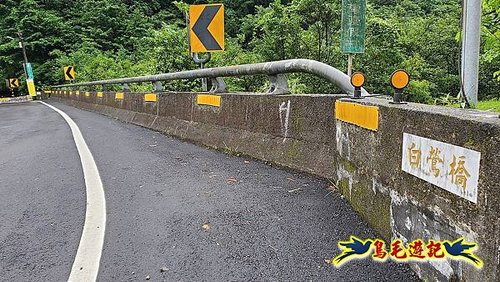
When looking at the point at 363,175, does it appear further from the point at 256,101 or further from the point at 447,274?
the point at 256,101

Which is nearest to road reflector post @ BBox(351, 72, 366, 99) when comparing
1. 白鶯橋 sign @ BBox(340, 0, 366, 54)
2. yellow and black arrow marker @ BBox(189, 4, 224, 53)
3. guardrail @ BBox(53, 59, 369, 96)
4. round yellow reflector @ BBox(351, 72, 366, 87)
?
round yellow reflector @ BBox(351, 72, 366, 87)

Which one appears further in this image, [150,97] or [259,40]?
[259,40]

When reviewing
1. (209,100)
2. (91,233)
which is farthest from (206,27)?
(91,233)

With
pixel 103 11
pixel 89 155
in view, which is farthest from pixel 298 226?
pixel 103 11

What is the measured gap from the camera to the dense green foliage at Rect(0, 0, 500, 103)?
47.1 ft

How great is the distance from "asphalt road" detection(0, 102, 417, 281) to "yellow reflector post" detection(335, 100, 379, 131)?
2.46ft

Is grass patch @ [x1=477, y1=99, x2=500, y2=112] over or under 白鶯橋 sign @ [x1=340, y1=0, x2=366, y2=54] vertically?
under

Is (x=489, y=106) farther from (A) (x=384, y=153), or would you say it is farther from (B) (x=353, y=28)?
(A) (x=384, y=153)

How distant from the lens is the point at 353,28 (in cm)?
432

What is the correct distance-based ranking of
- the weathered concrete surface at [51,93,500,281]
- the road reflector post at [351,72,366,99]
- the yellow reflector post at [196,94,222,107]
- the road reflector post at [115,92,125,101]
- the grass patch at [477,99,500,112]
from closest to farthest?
the weathered concrete surface at [51,93,500,281]
the road reflector post at [351,72,366,99]
the grass patch at [477,99,500,112]
the yellow reflector post at [196,94,222,107]
the road reflector post at [115,92,125,101]

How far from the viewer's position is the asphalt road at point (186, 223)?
8.70ft

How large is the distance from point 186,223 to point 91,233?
739 millimetres

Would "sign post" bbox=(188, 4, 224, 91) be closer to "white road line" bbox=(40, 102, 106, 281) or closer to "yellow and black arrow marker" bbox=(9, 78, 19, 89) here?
"white road line" bbox=(40, 102, 106, 281)

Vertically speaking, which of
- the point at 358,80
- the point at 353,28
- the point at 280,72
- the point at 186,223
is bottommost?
the point at 186,223
